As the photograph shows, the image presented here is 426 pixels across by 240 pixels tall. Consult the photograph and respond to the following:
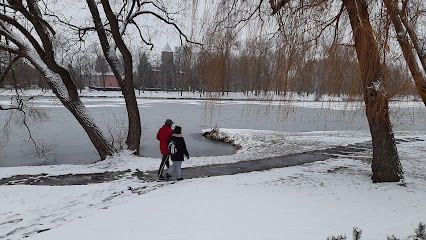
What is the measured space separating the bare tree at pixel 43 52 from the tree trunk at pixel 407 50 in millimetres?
9205

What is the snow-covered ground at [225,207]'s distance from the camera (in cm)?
444

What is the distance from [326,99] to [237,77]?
2.02m

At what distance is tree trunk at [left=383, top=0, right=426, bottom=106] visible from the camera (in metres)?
4.57

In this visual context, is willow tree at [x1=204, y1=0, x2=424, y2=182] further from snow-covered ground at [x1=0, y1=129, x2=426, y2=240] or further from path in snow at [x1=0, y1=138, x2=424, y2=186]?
path in snow at [x1=0, y1=138, x2=424, y2=186]

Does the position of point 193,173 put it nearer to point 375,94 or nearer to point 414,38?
point 375,94

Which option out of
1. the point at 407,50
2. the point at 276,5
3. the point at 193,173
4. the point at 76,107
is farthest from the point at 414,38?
the point at 76,107

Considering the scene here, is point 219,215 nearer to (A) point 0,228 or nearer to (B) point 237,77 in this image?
(B) point 237,77

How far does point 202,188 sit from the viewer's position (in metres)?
6.73

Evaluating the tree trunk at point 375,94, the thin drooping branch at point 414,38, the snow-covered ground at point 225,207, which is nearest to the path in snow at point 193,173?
the snow-covered ground at point 225,207

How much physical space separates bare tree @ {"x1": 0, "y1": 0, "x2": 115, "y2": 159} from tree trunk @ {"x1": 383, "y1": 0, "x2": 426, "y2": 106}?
362 inches

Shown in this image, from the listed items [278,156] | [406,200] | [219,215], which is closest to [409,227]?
[406,200]

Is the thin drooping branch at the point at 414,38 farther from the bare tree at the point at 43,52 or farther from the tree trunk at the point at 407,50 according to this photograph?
the bare tree at the point at 43,52

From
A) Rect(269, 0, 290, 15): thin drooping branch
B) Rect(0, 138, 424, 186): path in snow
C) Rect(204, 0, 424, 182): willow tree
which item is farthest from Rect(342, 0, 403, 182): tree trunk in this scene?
Rect(0, 138, 424, 186): path in snow

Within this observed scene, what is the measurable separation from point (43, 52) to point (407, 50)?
1088 cm
